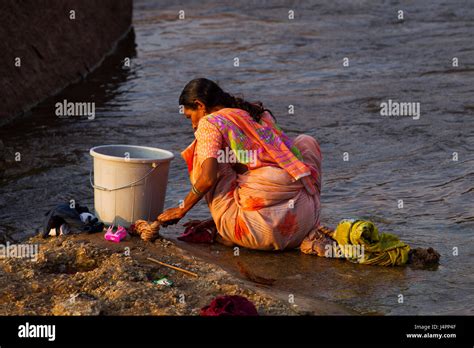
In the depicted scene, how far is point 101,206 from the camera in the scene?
245 inches

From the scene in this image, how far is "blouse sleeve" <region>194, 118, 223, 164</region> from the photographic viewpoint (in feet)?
19.0

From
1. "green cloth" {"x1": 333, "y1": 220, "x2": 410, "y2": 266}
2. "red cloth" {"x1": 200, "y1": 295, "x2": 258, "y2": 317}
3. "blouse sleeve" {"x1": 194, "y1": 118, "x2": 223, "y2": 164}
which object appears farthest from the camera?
"blouse sleeve" {"x1": 194, "y1": 118, "x2": 223, "y2": 164}

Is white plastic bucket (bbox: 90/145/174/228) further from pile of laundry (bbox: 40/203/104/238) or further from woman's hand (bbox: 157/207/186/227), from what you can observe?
woman's hand (bbox: 157/207/186/227)

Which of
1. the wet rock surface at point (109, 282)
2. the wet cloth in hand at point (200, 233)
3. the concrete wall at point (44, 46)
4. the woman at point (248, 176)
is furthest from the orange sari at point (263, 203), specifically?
the concrete wall at point (44, 46)

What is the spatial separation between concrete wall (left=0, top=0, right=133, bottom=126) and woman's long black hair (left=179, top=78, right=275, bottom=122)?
184 inches

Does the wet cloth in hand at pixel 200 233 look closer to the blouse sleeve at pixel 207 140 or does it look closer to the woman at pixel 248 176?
the woman at pixel 248 176

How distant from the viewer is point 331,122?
10234 millimetres

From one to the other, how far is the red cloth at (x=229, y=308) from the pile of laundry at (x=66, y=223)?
1.84 meters

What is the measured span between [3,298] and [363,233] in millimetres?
2178

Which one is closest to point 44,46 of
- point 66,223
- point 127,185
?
point 66,223

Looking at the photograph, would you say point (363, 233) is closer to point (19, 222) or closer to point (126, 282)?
point (126, 282)

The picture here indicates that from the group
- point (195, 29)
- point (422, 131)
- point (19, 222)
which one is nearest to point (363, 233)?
point (19, 222)

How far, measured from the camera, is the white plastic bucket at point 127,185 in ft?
19.7

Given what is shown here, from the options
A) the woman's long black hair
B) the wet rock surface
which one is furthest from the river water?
the woman's long black hair
